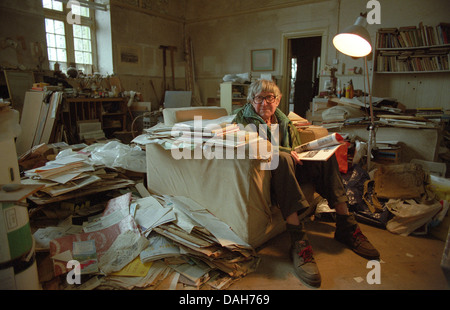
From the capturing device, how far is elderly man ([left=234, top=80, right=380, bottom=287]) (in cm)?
166

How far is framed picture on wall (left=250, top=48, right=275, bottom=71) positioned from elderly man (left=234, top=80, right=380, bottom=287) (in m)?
4.47

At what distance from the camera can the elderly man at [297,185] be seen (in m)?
1.66

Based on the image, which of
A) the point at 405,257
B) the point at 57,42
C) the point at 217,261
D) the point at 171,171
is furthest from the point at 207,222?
the point at 57,42

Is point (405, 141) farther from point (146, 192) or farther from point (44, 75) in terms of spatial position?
point (44, 75)

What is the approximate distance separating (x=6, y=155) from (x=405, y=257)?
2.26 meters

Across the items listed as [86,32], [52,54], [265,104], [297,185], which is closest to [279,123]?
[265,104]

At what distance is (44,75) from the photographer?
5.00m

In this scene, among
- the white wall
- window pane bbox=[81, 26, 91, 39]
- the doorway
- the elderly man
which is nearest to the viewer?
the elderly man

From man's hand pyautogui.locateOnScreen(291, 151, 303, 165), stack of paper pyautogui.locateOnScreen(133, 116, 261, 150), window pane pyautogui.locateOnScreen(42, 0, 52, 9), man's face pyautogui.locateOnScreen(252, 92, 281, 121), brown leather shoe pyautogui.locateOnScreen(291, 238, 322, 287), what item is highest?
window pane pyautogui.locateOnScreen(42, 0, 52, 9)

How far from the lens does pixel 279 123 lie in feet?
7.02

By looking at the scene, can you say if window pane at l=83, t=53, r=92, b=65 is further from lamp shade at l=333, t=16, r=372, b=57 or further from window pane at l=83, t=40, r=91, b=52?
lamp shade at l=333, t=16, r=372, b=57

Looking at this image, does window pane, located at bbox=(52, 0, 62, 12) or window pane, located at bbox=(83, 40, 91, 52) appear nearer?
window pane, located at bbox=(52, 0, 62, 12)

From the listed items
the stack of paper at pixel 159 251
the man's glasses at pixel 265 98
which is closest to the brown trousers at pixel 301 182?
the stack of paper at pixel 159 251

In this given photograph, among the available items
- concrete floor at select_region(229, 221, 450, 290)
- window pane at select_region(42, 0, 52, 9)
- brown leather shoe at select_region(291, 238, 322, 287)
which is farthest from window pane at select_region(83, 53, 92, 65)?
brown leather shoe at select_region(291, 238, 322, 287)
